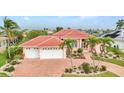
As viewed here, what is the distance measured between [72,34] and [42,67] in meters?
1.34

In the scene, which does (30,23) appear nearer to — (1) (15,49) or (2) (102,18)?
(1) (15,49)

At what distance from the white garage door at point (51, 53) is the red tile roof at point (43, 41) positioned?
18 centimetres

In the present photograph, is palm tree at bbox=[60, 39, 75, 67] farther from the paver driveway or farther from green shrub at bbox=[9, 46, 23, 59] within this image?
green shrub at bbox=[9, 46, 23, 59]

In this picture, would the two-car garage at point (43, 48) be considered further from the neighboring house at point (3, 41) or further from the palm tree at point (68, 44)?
the neighboring house at point (3, 41)

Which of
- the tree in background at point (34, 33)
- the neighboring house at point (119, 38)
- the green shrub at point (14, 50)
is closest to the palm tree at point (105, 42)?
the neighboring house at point (119, 38)

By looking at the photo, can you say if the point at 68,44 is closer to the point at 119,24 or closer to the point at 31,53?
the point at 31,53

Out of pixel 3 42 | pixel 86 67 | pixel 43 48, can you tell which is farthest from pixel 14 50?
pixel 86 67

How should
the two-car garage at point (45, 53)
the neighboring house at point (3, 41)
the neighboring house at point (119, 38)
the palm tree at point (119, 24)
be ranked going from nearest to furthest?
the palm tree at point (119, 24)
the neighboring house at point (119, 38)
the neighboring house at point (3, 41)
the two-car garage at point (45, 53)

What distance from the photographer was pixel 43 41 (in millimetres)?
9250

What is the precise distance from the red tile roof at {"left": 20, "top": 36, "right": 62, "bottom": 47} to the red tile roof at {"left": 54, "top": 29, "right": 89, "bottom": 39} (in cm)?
16

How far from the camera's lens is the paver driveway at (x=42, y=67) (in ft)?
29.6
